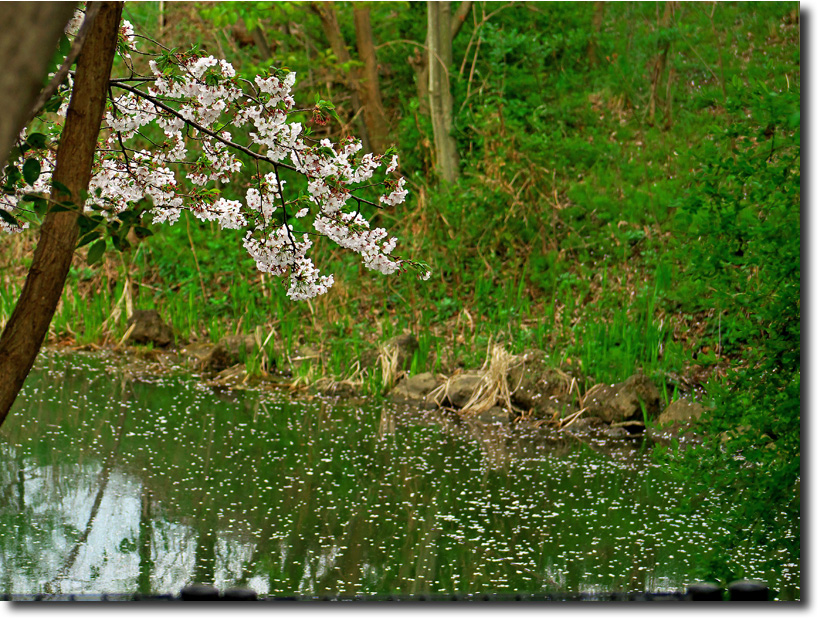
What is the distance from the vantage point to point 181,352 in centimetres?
517

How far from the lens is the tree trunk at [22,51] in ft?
2.45

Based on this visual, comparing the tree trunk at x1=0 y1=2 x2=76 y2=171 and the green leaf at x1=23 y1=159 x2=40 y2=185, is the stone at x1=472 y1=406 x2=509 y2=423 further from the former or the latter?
the tree trunk at x1=0 y1=2 x2=76 y2=171

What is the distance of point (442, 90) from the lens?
6.07m

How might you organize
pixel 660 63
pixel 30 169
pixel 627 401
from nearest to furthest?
pixel 30 169 → pixel 627 401 → pixel 660 63

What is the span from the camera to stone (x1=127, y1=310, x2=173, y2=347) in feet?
17.1

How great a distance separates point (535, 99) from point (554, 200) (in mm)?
1036

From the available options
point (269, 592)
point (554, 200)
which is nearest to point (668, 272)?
point (554, 200)

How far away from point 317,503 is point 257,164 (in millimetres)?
1392

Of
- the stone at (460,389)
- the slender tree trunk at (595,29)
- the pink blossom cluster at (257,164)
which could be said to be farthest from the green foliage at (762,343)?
the slender tree trunk at (595,29)

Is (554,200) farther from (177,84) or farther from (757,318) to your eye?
(177,84)

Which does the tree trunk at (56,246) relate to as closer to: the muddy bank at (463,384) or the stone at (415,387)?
the muddy bank at (463,384)

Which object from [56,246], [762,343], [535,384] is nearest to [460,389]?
[535,384]

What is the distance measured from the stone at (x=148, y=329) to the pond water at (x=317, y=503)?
0.95 meters

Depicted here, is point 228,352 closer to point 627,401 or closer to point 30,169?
point 627,401
